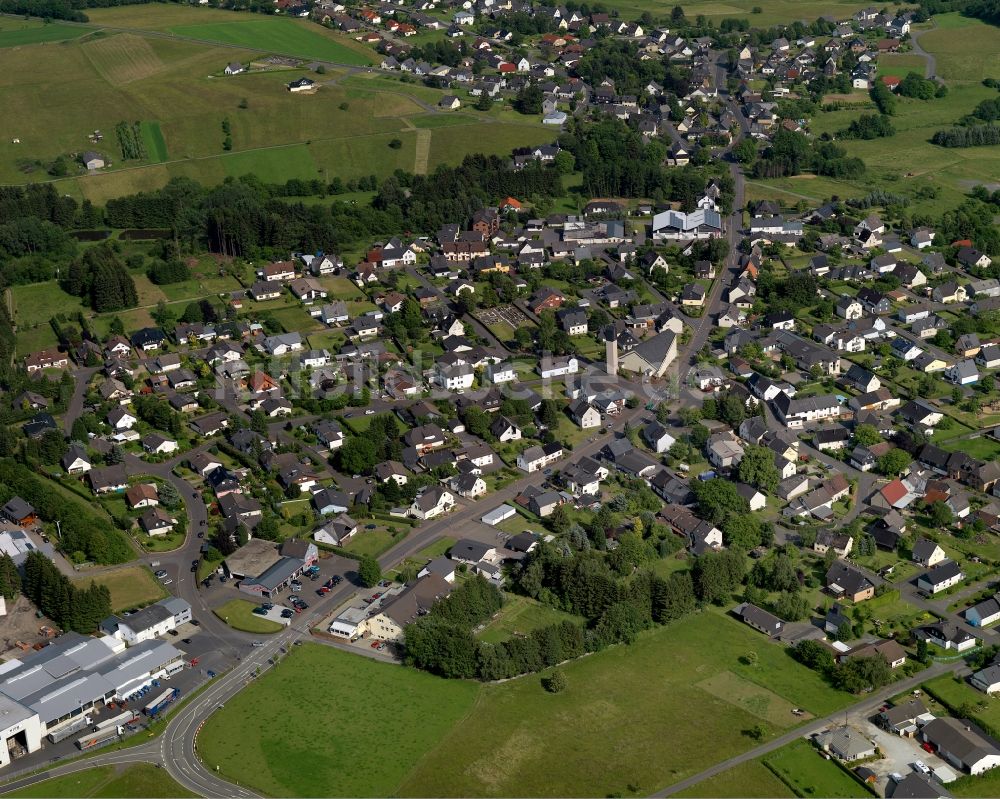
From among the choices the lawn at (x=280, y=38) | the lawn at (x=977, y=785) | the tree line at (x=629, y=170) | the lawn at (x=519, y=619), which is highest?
the lawn at (x=280, y=38)

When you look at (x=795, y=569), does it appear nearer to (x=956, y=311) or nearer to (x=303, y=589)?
(x=303, y=589)

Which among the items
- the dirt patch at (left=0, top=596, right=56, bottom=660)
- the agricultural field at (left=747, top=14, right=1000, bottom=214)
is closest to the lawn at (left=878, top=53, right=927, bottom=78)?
the agricultural field at (left=747, top=14, right=1000, bottom=214)

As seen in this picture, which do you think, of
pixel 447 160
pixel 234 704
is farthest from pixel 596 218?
pixel 234 704

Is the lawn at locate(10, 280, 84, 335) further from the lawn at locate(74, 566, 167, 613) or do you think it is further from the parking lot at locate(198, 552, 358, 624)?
the parking lot at locate(198, 552, 358, 624)

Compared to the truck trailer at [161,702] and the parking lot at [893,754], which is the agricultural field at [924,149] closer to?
the parking lot at [893,754]

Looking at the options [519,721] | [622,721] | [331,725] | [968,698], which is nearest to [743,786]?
[622,721]

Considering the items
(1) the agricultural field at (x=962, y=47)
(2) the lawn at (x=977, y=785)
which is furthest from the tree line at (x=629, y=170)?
(2) the lawn at (x=977, y=785)
